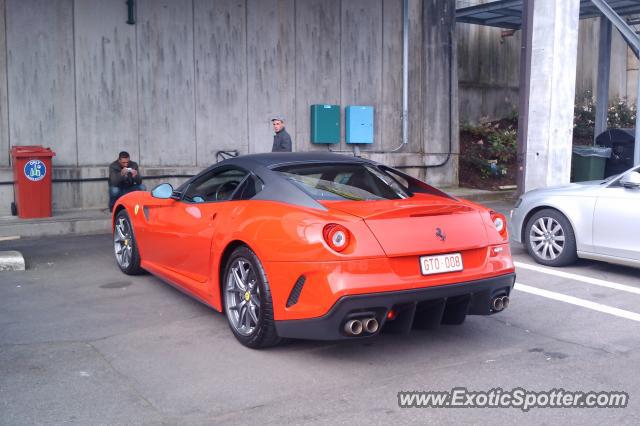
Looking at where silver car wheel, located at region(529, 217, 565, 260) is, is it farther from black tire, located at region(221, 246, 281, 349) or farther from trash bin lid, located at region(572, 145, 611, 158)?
trash bin lid, located at region(572, 145, 611, 158)

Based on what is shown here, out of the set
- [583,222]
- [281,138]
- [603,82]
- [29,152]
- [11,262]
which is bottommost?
[11,262]

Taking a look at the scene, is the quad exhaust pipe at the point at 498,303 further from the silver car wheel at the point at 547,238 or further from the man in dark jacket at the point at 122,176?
the man in dark jacket at the point at 122,176

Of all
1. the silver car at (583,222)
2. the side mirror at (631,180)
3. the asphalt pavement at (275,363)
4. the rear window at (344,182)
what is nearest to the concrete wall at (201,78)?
the asphalt pavement at (275,363)

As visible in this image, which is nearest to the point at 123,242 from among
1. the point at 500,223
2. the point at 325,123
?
the point at 500,223

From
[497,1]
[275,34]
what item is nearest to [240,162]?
[275,34]

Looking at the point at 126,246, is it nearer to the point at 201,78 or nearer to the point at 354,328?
the point at 354,328

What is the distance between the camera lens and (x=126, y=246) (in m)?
7.44

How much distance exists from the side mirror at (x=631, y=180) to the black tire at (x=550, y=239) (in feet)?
2.58

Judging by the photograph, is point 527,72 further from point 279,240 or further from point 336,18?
point 279,240

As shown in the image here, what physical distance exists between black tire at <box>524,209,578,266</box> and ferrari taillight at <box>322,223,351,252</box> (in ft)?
14.5

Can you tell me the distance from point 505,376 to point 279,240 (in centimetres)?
172

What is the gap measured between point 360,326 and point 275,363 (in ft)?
2.36

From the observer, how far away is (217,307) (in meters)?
5.39

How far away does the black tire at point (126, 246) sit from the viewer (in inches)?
283
